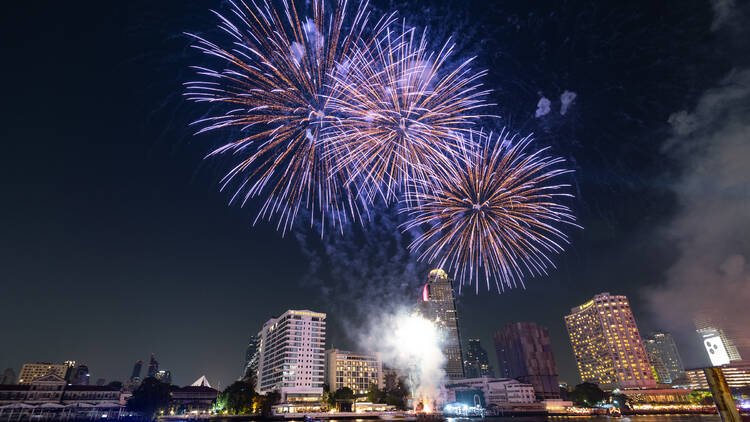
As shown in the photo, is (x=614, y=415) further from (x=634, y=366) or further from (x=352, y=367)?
(x=352, y=367)

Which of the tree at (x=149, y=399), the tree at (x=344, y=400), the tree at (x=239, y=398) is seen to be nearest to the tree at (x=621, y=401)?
the tree at (x=344, y=400)

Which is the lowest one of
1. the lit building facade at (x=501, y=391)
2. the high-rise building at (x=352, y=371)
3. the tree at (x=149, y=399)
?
the lit building facade at (x=501, y=391)

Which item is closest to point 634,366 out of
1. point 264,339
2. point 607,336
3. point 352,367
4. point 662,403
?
point 607,336

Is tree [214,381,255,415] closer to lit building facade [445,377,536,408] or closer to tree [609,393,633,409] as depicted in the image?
lit building facade [445,377,536,408]

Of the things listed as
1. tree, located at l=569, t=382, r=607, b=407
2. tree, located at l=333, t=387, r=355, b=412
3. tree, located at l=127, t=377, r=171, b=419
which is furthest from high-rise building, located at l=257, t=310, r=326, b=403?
tree, located at l=569, t=382, r=607, b=407

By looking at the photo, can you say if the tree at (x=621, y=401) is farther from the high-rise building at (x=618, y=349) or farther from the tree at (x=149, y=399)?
the tree at (x=149, y=399)
